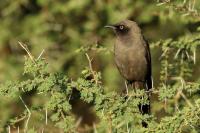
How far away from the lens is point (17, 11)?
10.9m

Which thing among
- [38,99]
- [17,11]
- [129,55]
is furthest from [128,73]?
[17,11]

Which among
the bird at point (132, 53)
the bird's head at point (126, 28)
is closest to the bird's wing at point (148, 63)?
the bird at point (132, 53)

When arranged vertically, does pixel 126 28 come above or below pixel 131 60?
above

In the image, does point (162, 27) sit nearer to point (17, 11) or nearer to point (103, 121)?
point (17, 11)

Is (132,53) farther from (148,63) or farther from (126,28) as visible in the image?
(126,28)

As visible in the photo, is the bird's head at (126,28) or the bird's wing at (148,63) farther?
the bird's head at (126,28)

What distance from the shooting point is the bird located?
24.0 feet

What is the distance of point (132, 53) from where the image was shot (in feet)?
24.0

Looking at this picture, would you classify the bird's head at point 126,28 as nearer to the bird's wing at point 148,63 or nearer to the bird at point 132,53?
the bird at point 132,53

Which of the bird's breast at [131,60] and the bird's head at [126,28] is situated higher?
the bird's head at [126,28]

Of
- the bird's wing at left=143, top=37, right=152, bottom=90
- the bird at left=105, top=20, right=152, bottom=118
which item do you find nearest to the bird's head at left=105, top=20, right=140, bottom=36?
the bird at left=105, top=20, right=152, bottom=118

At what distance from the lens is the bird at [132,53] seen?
7316 mm

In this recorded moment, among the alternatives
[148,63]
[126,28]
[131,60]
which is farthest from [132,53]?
[126,28]

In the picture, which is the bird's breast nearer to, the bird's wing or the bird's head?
the bird's wing
